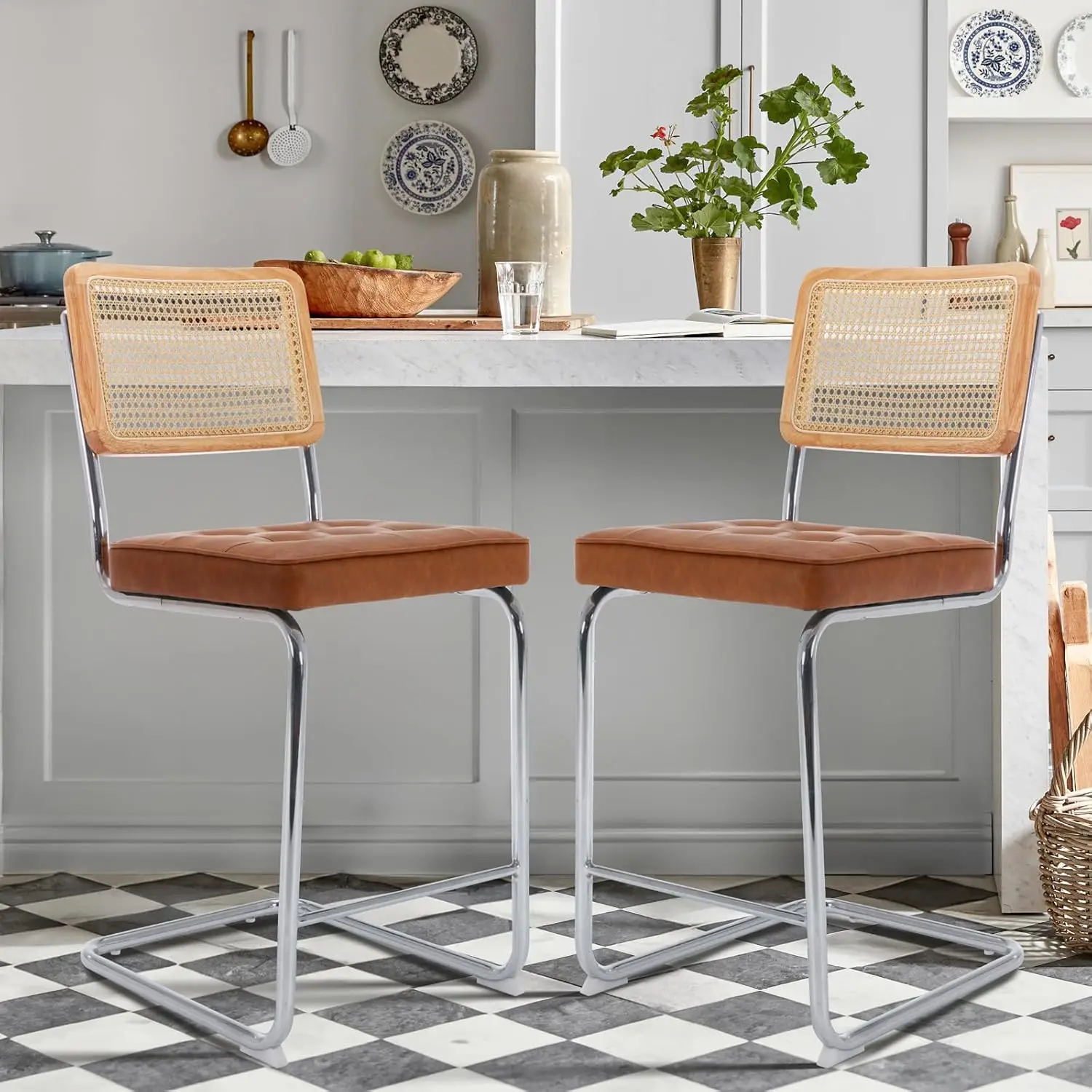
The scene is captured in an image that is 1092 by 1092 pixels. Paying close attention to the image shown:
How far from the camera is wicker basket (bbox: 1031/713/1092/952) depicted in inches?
81.9

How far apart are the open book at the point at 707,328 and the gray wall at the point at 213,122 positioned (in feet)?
7.19

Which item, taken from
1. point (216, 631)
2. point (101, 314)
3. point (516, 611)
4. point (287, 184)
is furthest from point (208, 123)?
point (516, 611)

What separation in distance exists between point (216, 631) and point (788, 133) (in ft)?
6.91

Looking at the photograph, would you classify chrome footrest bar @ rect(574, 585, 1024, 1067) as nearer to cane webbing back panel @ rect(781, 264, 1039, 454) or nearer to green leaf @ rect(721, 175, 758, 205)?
cane webbing back panel @ rect(781, 264, 1039, 454)

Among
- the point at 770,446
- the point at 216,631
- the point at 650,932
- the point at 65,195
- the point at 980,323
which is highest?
the point at 65,195

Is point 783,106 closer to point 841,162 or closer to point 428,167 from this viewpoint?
point 841,162

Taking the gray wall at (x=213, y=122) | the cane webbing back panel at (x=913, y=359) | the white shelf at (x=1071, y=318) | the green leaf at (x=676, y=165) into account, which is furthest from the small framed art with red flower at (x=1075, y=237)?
the cane webbing back panel at (x=913, y=359)

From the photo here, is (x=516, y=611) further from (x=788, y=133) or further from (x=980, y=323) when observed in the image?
(x=788, y=133)

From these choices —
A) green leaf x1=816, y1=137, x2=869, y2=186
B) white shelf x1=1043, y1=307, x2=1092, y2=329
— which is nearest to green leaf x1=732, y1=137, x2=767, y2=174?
green leaf x1=816, y1=137, x2=869, y2=186

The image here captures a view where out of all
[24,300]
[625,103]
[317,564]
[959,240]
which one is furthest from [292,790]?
[959,240]

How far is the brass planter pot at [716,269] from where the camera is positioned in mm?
2484

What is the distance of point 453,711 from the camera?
2457 mm

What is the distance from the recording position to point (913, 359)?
202 cm

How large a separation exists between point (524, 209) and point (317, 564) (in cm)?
115
